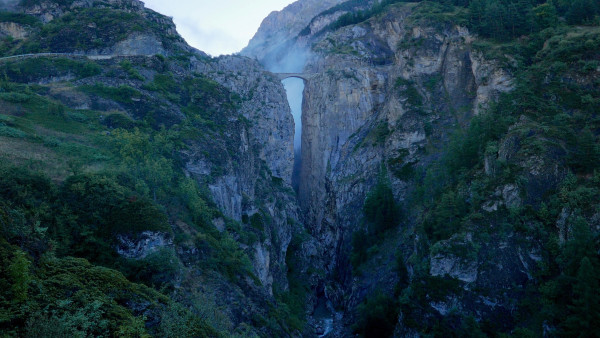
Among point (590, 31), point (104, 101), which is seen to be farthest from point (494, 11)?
point (104, 101)

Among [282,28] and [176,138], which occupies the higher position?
[282,28]

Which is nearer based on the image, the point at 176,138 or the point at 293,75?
the point at 176,138

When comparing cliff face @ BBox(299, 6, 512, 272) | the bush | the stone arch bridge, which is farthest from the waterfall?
the bush

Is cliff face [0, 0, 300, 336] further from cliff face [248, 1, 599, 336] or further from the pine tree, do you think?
the pine tree

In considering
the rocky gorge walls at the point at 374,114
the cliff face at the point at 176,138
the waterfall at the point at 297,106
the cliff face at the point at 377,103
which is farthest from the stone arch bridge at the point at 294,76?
the cliff face at the point at 176,138

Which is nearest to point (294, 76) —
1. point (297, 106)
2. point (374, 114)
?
point (297, 106)

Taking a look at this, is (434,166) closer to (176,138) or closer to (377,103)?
(377,103)

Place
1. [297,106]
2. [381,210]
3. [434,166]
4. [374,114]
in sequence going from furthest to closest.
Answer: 1. [297,106]
2. [374,114]
3. [381,210]
4. [434,166]

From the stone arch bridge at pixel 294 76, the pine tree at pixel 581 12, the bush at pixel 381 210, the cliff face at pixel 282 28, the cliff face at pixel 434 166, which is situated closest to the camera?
the cliff face at pixel 434 166

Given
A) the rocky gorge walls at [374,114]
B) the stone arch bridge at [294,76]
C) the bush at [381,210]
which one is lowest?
the bush at [381,210]

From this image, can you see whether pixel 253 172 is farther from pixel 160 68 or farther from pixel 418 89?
pixel 418 89

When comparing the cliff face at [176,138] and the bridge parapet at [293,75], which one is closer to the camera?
the cliff face at [176,138]

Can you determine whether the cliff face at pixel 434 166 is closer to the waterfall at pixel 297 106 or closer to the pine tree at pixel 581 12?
the pine tree at pixel 581 12

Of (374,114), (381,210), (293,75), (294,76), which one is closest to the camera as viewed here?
(381,210)
